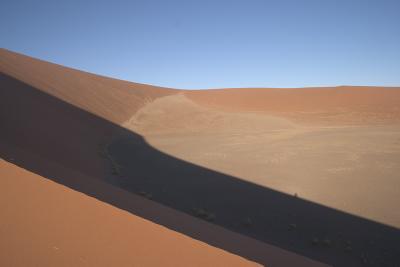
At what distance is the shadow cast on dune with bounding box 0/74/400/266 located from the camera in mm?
7500

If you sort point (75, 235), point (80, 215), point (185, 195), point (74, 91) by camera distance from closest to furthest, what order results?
1. point (75, 235)
2. point (80, 215)
3. point (185, 195)
4. point (74, 91)

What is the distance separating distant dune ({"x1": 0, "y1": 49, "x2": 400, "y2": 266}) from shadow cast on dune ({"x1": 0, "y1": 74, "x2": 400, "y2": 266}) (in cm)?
4

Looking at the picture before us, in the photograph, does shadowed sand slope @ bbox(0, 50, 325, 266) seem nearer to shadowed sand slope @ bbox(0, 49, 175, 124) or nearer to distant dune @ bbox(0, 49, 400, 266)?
distant dune @ bbox(0, 49, 400, 266)

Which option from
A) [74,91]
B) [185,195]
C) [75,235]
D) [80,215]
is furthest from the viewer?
[74,91]

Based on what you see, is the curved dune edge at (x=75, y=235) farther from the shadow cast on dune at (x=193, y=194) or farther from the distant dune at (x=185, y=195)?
the shadow cast on dune at (x=193, y=194)

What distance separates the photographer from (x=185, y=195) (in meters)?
11.7

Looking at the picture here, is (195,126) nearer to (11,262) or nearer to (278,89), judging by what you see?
(11,262)

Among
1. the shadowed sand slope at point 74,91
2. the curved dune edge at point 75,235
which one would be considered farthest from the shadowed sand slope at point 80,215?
the shadowed sand slope at point 74,91

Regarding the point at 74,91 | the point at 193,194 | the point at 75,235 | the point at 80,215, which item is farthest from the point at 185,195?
the point at 74,91

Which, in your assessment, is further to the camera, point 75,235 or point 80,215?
point 80,215

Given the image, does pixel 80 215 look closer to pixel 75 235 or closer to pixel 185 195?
pixel 75 235

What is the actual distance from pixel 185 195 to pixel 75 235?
805cm

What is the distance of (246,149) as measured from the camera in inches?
821

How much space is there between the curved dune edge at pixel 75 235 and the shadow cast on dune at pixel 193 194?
5.37 feet
